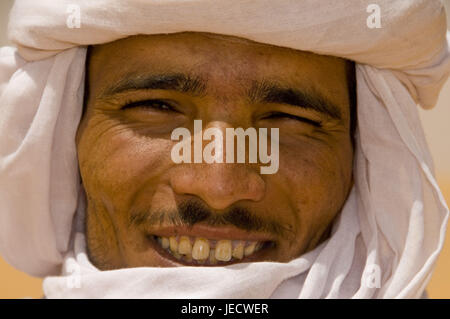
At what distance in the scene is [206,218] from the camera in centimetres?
161

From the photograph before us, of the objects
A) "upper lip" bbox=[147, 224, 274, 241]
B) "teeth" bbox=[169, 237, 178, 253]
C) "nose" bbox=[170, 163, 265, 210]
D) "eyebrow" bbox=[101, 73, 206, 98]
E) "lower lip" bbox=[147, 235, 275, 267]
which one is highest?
"eyebrow" bbox=[101, 73, 206, 98]

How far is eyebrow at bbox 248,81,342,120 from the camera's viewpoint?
1.65m

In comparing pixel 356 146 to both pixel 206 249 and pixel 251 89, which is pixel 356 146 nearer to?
pixel 251 89

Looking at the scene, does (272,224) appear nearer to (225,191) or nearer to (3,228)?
(225,191)

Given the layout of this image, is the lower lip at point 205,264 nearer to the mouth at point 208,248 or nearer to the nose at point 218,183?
the mouth at point 208,248

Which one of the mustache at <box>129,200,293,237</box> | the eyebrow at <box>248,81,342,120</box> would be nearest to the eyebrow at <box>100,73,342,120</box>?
the eyebrow at <box>248,81,342,120</box>

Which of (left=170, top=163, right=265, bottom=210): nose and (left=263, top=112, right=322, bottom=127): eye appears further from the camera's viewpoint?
(left=263, top=112, right=322, bottom=127): eye

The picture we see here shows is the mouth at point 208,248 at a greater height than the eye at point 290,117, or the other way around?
the eye at point 290,117

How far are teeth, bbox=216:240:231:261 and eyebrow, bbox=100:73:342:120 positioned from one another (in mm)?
366

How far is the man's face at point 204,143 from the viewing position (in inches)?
63.8

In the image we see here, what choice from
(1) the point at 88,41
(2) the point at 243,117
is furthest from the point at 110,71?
(2) the point at 243,117

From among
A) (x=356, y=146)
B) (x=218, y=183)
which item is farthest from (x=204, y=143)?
(x=356, y=146)

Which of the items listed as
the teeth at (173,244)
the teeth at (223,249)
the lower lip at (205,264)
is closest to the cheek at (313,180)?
the lower lip at (205,264)

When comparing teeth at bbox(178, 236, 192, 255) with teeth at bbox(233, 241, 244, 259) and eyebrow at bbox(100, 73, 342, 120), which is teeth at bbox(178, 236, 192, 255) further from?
eyebrow at bbox(100, 73, 342, 120)
